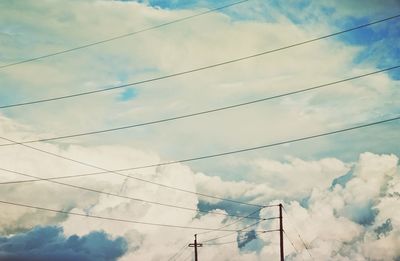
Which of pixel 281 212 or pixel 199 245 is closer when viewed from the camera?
pixel 281 212

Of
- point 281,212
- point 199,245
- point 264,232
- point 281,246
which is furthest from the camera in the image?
point 199,245

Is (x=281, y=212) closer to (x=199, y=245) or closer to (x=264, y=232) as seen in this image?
(x=264, y=232)

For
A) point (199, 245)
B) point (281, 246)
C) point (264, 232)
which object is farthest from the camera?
point (199, 245)

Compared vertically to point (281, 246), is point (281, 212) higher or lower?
higher

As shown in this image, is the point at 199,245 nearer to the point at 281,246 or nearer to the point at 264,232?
the point at 264,232

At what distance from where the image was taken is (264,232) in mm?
58688

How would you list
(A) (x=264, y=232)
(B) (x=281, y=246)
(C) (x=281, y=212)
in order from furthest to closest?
(A) (x=264, y=232) < (C) (x=281, y=212) < (B) (x=281, y=246)

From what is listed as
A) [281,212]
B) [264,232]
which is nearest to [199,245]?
[264,232]

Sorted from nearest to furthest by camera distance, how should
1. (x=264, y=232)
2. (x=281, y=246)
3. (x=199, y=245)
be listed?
(x=281, y=246) < (x=264, y=232) < (x=199, y=245)

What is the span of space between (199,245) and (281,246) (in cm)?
2323

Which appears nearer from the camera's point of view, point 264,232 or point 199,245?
point 264,232

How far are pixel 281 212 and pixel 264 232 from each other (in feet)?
22.5

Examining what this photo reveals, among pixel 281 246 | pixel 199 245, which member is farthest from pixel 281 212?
pixel 199 245

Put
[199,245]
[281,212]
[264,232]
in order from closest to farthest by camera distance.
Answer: [281,212] < [264,232] < [199,245]
